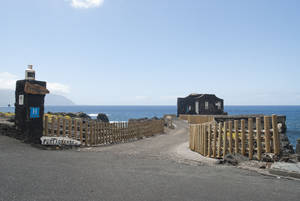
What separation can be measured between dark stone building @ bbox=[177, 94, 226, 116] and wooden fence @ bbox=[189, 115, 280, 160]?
126ft

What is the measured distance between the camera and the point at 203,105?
49625 mm

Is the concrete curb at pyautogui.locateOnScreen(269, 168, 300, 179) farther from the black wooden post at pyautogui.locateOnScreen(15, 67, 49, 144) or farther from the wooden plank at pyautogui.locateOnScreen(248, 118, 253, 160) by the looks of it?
the black wooden post at pyautogui.locateOnScreen(15, 67, 49, 144)

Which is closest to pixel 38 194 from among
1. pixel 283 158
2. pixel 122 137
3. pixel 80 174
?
pixel 80 174

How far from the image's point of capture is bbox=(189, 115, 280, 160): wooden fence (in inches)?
Answer: 324

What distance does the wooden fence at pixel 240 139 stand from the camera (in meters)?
8.24

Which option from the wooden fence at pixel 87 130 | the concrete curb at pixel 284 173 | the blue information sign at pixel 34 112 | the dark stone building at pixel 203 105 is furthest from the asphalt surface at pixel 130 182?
the dark stone building at pixel 203 105

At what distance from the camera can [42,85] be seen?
40.1ft

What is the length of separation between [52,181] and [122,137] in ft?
39.1

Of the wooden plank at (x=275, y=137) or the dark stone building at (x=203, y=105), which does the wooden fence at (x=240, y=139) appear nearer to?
the wooden plank at (x=275, y=137)

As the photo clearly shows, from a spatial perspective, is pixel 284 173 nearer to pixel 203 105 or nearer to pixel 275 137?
pixel 275 137

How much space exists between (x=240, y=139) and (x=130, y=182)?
5.32 meters

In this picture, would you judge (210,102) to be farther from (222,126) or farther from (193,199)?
(193,199)

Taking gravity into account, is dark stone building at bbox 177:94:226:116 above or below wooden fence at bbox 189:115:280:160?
above

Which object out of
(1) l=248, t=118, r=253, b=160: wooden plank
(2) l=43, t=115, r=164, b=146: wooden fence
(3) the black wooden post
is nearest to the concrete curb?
(1) l=248, t=118, r=253, b=160: wooden plank
